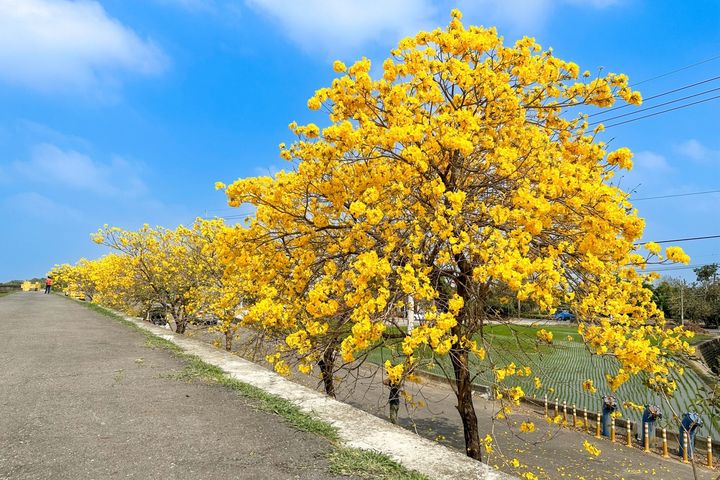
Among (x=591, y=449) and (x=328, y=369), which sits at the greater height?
(x=328, y=369)

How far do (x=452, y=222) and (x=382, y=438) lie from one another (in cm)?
247

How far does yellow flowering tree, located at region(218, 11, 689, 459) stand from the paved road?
1252mm

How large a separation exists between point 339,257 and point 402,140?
1.99 meters

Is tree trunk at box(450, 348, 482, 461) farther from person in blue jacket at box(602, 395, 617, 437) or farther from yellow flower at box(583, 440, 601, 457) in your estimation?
person in blue jacket at box(602, 395, 617, 437)

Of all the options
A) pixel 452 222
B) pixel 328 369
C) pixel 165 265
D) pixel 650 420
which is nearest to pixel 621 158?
pixel 452 222

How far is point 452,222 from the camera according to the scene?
15.9 feet

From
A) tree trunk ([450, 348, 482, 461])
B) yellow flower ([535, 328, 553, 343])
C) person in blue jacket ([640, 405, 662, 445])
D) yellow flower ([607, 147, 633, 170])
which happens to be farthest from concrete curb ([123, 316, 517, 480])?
person in blue jacket ([640, 405, 662, 445])

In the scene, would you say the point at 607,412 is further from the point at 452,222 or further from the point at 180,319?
the point at 180,319

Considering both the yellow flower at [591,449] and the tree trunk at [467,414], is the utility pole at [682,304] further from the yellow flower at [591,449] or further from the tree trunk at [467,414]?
the tree trunk at [467,414]

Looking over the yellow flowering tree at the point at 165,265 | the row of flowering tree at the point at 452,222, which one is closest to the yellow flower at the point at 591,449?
the row of flowering tree at the point at 452,222

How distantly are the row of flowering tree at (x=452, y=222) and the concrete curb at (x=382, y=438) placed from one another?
1.76ft

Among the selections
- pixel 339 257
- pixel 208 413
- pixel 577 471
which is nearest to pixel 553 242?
pixel 339 257

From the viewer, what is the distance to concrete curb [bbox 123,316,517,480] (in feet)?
9.19

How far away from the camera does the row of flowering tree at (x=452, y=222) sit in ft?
14.9
